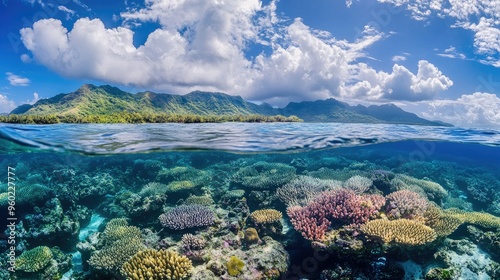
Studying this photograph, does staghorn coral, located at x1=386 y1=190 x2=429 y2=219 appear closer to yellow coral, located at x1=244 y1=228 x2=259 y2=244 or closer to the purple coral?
yellow coral, located at x1=244 y1=228 x2=259 y2=244

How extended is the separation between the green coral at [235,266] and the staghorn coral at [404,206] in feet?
16.9

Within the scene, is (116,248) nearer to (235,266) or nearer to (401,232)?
(235,266)

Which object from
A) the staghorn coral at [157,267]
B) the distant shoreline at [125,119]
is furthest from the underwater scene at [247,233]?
the distant shoreline at [125,119]

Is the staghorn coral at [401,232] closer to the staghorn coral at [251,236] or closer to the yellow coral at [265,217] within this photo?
the yellow coral at [265,217]

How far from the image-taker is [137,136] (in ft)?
51.4

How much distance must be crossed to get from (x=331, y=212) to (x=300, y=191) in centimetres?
277

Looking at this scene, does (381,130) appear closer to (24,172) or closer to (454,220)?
(454,220)

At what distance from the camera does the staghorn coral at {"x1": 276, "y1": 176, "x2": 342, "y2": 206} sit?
10648mm

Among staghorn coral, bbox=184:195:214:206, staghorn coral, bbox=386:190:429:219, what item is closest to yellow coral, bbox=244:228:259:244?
staghorn coral, bbox=184:195:214:206

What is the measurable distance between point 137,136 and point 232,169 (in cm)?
847

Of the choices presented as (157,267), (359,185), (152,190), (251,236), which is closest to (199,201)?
(251,236)

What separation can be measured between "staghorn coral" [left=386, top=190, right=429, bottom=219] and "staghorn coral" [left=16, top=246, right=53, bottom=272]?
35.9 ft

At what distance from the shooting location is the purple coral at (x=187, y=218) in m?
8.70

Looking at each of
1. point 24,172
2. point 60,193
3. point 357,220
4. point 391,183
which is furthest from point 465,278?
point 24,172
